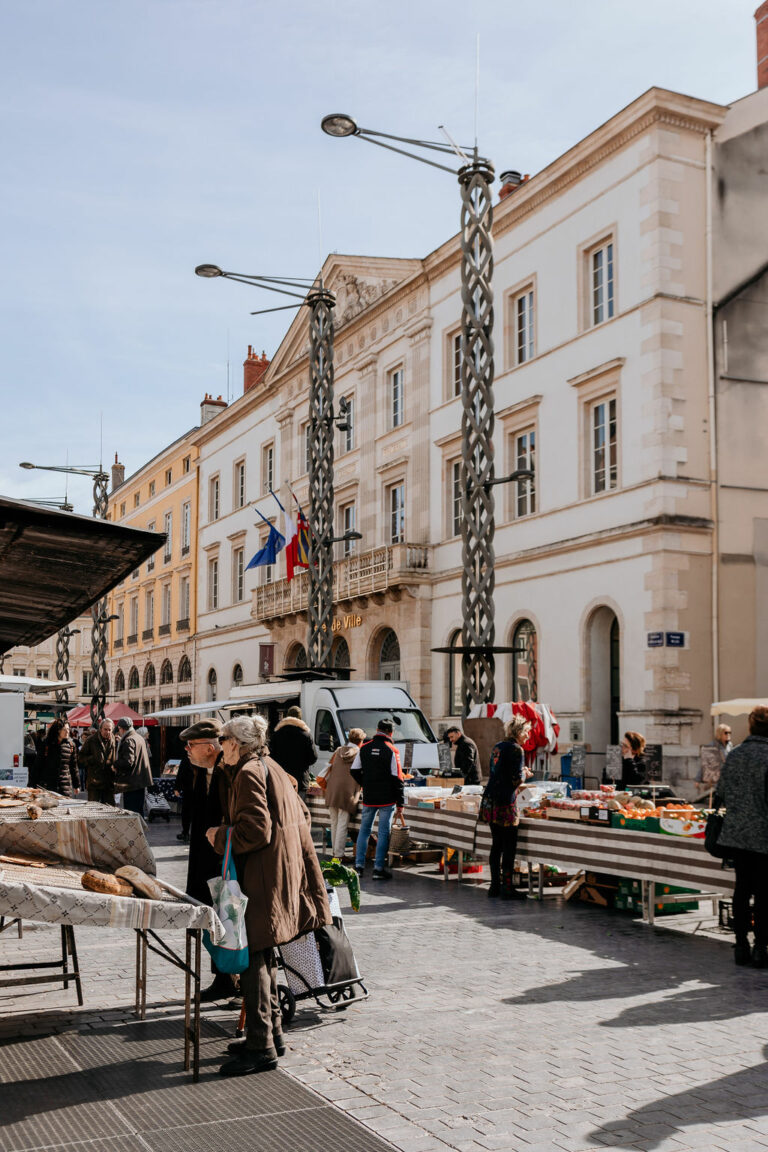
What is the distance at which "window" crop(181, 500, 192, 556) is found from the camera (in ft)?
178

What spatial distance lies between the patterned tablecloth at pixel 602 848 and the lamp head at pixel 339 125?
13.0 m

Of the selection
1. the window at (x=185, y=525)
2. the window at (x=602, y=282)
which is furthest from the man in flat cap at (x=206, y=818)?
the window at (x=185, y=525)

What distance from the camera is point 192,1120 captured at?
17.1ft

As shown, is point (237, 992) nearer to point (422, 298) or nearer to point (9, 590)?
point (9, 590)

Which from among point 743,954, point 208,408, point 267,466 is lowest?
point 743,954

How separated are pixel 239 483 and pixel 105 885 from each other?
43.5 m

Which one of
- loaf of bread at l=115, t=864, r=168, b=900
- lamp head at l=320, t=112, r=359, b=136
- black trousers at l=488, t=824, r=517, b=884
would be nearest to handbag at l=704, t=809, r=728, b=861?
black trousers at l=488, t=824, r=517, b=884

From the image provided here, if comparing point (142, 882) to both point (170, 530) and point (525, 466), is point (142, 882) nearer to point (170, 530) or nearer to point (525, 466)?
point (525, 466)

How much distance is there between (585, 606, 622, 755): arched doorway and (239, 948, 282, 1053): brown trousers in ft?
64.9

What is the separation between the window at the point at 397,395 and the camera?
3498 centimetres

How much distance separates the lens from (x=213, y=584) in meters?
50.8

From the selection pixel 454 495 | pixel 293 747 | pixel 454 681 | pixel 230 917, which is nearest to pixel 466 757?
pixel 293 747

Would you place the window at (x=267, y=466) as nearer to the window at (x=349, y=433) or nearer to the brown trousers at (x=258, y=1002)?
the window at (x=349, y=433)

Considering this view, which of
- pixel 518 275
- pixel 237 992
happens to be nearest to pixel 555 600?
pixel 518 275
